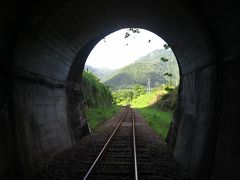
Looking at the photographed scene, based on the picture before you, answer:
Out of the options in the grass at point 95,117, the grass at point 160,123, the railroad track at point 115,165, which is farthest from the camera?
the grass at point 95,117

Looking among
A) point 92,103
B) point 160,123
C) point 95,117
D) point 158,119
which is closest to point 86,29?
point 160,123

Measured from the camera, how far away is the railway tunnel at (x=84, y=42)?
5.89 metres

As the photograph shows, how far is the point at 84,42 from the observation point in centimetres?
1160

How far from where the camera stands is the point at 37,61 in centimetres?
Answer: 836

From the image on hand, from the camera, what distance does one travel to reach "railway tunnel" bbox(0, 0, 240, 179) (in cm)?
589

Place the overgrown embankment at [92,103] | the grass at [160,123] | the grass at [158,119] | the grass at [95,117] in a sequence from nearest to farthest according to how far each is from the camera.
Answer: the grass at [160,123] < the grass at [158,119] < the grass at [95,117] < the overgrown embankment at [92,103]

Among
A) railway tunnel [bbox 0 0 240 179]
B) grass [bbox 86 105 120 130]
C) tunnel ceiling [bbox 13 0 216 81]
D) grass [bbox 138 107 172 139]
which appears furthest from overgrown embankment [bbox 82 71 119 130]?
railway tunnel [bbox 0 0 240 179]

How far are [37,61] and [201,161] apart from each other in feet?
16.2

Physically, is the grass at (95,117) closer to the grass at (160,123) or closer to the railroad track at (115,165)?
the grass at (160,123)

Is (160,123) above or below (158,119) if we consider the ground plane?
below

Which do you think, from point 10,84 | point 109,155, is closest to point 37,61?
point 10,84

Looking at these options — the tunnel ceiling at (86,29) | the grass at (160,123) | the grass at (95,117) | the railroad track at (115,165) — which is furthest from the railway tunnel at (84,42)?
the grass at (95,117)

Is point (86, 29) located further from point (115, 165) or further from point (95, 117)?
point (95, 117)

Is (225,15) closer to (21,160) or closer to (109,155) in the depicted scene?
(21,160)
